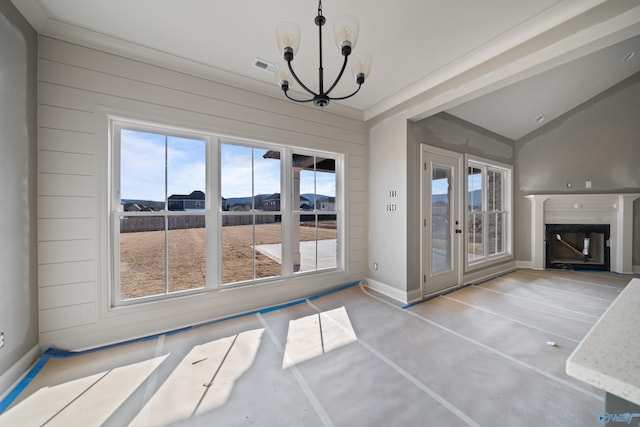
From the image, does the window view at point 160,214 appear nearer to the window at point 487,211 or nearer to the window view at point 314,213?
the window view at point 314,213

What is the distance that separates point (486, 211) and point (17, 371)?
614cm

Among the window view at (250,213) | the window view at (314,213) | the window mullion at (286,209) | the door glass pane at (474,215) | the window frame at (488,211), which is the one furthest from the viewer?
the door glass pane at (474,215)

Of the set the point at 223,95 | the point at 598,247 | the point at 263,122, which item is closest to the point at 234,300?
the point at 263,122

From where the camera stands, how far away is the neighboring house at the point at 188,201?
2.57 m

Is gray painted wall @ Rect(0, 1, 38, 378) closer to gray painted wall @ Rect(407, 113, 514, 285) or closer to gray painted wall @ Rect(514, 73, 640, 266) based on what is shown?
gray painted wall @ Rect(407, 113, 514, 285)

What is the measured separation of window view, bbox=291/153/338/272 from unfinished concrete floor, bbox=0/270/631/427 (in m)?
0.85

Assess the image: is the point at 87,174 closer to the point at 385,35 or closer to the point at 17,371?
the point at 17,371

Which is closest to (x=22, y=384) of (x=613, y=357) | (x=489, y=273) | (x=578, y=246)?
(x=613, y=357)

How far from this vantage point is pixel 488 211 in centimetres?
450

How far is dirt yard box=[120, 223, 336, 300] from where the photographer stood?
7.85ft

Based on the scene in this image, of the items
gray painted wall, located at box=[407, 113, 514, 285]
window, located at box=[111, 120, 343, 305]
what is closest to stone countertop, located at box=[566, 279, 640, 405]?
gray painted wall, located at box=[407, 113, 514, 285]

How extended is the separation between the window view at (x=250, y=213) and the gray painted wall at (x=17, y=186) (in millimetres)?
1485

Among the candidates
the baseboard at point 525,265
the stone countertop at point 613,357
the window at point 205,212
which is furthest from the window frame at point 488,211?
the stone countertop at point 613,357

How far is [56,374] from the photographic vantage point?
1.82 m
